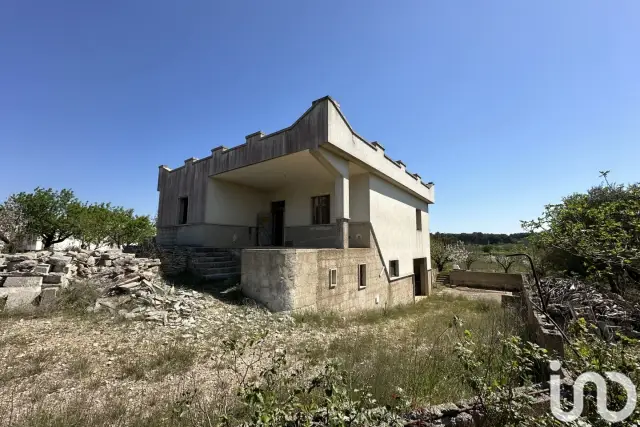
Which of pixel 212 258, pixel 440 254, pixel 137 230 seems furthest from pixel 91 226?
pixel 440 254

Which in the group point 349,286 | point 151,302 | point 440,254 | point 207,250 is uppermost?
point 207,250

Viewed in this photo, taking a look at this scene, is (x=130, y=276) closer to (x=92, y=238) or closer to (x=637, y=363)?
(x=637, y=363)

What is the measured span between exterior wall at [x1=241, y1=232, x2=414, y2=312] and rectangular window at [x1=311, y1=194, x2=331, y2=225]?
3066 millimetres

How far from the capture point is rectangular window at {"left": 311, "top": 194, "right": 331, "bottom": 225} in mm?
12555

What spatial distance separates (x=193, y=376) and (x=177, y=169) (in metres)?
13.2

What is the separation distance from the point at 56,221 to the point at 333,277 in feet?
71.9

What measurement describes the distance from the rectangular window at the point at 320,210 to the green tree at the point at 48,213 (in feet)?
61.5

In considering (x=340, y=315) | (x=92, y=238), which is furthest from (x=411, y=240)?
(x=92, y=238)

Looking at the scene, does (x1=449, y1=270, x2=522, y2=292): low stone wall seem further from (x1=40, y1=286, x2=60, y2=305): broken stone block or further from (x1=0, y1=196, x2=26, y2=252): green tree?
(x1=0, y1=196, x2=26, y2=252): green tree

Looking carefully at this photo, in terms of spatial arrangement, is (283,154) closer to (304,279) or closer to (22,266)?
(304,279)

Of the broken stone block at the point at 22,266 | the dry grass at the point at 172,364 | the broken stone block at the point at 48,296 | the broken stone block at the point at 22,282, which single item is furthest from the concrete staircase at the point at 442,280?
the broken stone block at the point at 22,266

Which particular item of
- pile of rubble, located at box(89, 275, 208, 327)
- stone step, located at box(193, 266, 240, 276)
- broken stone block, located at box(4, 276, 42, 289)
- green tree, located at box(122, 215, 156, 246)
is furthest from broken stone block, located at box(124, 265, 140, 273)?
green tree, located at box(122, 215, 156, 246)

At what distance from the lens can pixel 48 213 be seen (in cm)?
1841

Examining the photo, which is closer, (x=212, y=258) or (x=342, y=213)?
(x=342, y=213)
